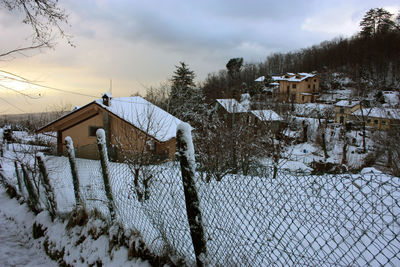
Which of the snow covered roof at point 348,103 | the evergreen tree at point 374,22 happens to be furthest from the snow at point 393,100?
the evergreen tree at point 374,22

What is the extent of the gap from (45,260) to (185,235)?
254 cm

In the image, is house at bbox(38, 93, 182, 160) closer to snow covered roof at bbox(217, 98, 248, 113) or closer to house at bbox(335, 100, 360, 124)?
snow covered roof at bbox(217, 98, 248, 113)

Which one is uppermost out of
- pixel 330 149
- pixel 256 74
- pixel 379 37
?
pixel 379 37

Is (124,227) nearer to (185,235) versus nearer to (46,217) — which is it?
(185,235)

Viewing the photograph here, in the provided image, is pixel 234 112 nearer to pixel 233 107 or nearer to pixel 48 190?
pixel 233 107

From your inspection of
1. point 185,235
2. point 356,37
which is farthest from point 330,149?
point 356,37

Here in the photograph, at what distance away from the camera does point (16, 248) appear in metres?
3.41

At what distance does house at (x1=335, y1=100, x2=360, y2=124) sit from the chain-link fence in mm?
32311

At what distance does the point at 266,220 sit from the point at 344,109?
34.5 m

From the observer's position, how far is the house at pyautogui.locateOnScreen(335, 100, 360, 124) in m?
28.7

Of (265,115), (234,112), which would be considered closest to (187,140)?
→ (234,112)

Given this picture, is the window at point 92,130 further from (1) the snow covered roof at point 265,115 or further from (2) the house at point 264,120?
(1) the snow covered roof at point 265,115

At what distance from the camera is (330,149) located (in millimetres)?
20656

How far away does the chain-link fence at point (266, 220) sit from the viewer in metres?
1.30
